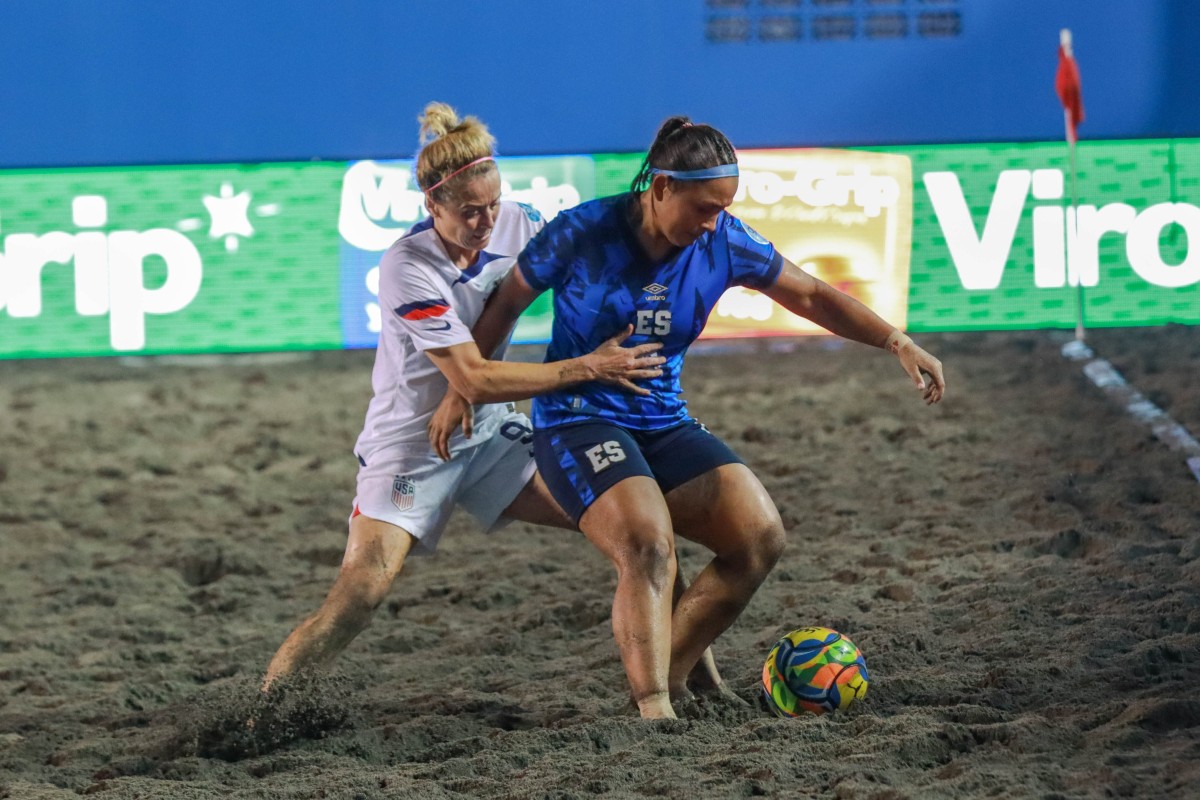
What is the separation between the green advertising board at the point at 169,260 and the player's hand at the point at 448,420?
213 inches

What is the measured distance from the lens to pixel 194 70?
403 inches

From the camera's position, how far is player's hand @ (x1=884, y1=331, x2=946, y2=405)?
3.73 m

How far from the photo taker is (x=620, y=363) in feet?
11.8

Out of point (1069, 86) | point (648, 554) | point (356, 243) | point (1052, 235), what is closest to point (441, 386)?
point (648, 554)

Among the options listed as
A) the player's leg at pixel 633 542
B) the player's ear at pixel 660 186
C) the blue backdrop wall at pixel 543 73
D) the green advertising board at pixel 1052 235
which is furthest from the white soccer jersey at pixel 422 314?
the blue backdrop wall at pixel 543 73

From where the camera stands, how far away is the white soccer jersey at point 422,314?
3.81m

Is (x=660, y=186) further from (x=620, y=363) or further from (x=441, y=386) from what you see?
(x=441, y=386)

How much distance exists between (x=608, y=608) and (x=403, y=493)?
1.38 m

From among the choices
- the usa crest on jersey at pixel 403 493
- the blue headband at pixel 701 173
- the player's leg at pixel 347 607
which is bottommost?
the player's leg at pixel 347 607

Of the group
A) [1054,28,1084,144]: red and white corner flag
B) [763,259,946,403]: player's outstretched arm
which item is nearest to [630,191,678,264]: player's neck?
[763,259,946,403]: player's outstretched arm

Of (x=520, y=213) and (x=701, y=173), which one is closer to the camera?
(x=701, y=173)

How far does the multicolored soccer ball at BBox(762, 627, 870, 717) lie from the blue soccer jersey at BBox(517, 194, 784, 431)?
695 mm

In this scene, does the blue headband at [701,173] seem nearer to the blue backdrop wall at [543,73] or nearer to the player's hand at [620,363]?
the player's hand at [620,363]

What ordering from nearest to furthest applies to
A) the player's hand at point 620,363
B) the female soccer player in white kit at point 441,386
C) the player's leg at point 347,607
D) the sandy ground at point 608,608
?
the sandy ground at point 608,608 → the player's hand at point 620,363 → the female soccer player in white kit at point 441,386 → the player's leg at point 347,607
